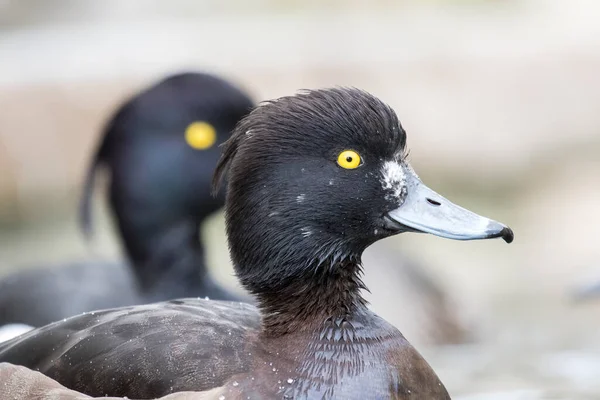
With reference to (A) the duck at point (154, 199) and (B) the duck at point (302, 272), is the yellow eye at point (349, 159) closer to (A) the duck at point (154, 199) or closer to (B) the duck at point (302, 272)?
(B) the duck at point (302, 272)

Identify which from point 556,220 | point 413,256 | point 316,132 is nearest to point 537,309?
point 413,256

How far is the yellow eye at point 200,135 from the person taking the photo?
5.59m

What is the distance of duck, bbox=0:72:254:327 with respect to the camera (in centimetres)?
559

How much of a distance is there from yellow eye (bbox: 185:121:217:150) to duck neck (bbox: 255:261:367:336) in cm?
225

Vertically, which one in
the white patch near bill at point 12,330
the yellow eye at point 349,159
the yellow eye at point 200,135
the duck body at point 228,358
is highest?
the yellow eye at point 349,159

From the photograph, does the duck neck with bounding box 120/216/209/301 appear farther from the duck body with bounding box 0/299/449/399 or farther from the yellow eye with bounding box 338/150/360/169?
the yellow eye with bounding box 338/150/360/169

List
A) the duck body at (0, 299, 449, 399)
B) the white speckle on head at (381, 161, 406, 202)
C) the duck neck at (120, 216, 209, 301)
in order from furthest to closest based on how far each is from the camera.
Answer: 1. the duck neck at (120, 216, 209, 301)
2. the white speckle on head at (381, 161, 406, 202)
3. the duck body at (0, 299, 449, 399)

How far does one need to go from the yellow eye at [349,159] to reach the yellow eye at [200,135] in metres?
2.28

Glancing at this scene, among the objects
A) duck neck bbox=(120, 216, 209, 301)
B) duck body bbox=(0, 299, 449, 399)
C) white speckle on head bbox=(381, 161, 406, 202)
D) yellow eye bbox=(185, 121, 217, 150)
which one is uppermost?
white speckle on head bbox=(381, 161, 406, 202)

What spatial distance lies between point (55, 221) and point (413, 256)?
3.74 meters

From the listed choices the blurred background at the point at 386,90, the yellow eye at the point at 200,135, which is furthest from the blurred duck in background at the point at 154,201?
the blurred background at the point at 386,90

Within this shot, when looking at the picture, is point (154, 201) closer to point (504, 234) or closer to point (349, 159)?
point (349, 159)

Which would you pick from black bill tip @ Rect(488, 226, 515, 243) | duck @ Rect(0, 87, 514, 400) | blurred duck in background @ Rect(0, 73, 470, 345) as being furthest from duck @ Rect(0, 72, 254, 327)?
black bill tip @ Rect(488, 226, 515, 243)

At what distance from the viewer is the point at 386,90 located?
1129 cm
